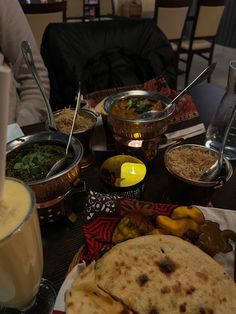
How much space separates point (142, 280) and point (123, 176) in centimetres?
34

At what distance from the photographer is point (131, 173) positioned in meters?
0.86

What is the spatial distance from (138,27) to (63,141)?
133 centimetres

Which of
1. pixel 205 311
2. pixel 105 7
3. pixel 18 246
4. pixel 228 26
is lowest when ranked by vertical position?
pixel 228 26

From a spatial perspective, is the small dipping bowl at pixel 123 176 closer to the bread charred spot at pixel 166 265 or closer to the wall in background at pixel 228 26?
the bread charred spot at pixel 166 265

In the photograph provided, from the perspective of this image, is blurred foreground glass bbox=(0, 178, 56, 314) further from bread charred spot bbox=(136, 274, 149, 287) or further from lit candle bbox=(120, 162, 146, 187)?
lit candle bbox=(120, 162, 146, 187)

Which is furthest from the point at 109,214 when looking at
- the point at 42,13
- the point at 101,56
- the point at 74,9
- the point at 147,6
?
the point at 74,9

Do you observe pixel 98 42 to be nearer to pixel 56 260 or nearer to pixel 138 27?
pixel 138 27

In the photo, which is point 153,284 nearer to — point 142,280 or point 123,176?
point 142,280

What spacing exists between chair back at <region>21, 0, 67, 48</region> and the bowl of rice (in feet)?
7.72

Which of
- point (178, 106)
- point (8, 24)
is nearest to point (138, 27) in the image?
point (8, 24)

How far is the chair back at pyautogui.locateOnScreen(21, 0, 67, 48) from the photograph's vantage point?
9.70ft

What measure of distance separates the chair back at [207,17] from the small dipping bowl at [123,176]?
3.58 meters

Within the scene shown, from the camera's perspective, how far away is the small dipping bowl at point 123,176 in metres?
0.78

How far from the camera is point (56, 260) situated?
705mm
